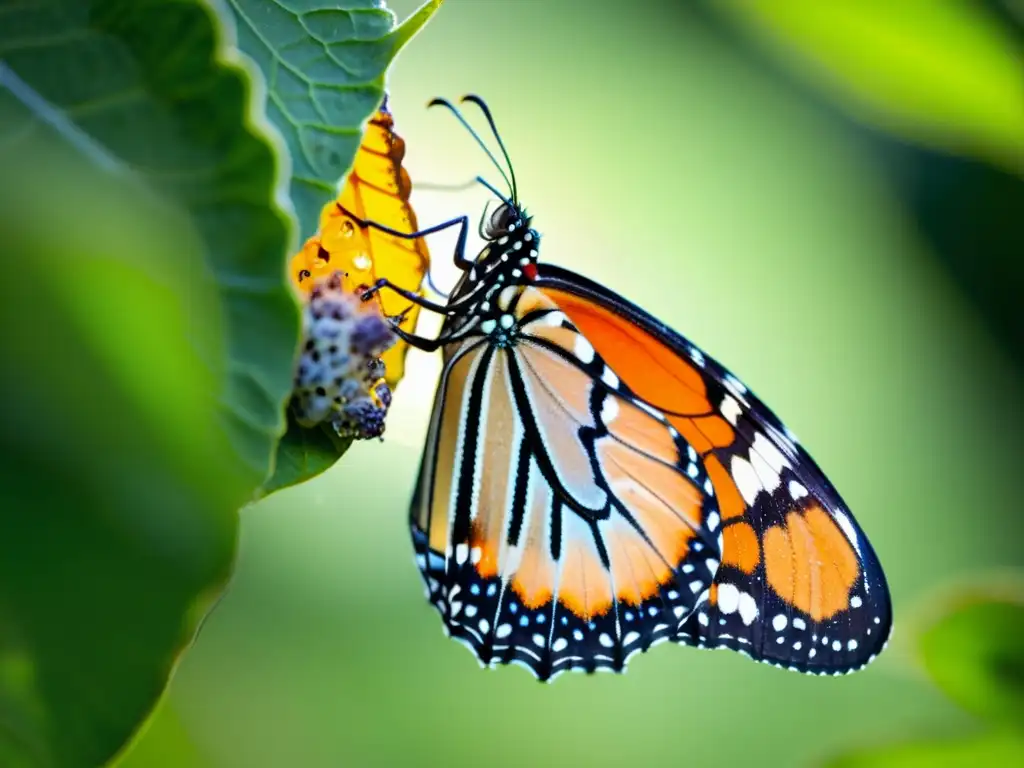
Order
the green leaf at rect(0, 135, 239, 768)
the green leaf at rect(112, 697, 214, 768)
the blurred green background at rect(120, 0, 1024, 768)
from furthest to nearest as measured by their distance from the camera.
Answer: the blurred green background at rect(120, 0, 1024, 768), the green leaf at rect(112, 697, 214, 768), the green leaf at rect(0, 135, 239, 768)

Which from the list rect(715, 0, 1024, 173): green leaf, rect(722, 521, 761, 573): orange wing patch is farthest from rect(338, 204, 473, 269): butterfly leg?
rect(722, 521, 761, 573): orange wing patch

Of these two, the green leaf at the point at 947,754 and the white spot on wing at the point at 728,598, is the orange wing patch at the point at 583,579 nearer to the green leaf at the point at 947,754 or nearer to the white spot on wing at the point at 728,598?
the white spot on wing at the point at 728,598

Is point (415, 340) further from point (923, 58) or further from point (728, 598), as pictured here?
point (728, 598)

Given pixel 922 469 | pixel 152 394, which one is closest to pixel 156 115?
pixel 152 394

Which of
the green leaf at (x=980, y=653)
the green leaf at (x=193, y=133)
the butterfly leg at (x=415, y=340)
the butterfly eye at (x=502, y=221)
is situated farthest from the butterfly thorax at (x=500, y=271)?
the green leaf at (x=193, y=133)

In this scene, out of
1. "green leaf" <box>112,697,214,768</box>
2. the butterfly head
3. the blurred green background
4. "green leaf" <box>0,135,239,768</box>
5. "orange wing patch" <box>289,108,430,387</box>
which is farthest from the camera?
the blurred green background

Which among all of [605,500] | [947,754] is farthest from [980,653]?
[605,500]

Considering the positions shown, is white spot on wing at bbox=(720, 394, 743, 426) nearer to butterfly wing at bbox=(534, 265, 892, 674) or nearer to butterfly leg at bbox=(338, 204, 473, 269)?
butterfly wing at bbox=(534, 265, 892, 674)
